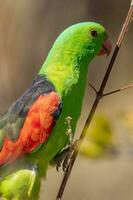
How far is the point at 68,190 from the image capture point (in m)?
6.48

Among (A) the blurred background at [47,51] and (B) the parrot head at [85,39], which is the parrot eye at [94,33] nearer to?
(B) the parrot head at [85,39]

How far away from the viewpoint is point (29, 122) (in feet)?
11.3

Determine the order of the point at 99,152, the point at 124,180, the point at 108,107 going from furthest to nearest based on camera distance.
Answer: the point at 108,107, the point at 124,180, the point at 99,152

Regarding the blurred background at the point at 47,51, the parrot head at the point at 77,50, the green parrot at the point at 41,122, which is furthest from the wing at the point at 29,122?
the blurred background at the point at 47,51

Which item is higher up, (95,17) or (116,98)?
(95,17)

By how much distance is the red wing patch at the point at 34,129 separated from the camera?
342 cm

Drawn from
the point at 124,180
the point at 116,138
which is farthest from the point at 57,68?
the point at 124,180

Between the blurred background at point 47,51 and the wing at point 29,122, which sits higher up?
the wing at point 29,122

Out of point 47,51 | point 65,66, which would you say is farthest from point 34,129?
point 47,51

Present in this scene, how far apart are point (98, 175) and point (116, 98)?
1487 millimetres

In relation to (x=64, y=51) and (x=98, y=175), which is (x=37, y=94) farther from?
(x=98, y=175)

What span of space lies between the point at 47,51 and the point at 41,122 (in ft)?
12.8

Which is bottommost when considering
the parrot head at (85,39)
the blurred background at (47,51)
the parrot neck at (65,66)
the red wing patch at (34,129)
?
the blurred background at (47,51)

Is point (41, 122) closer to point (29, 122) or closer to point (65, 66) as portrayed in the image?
point (29, 122)
